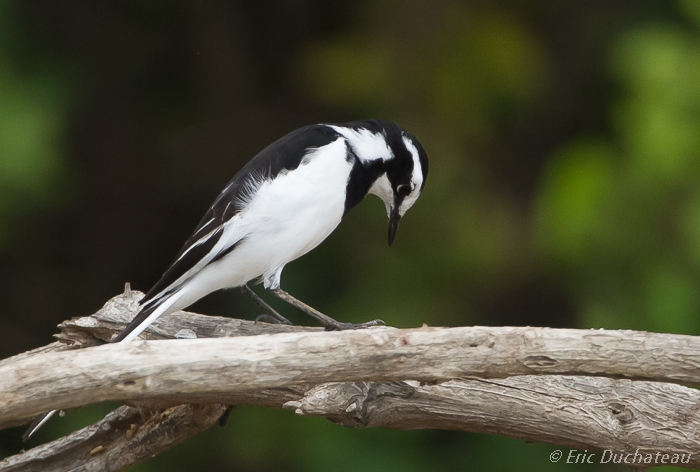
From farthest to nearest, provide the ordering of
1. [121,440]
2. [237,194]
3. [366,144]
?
[366,144], [237,194], [121,440]

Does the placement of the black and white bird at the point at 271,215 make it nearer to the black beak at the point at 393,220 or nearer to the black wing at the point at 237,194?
the black wing at the point at 237,194

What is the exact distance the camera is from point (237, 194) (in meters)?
2.74

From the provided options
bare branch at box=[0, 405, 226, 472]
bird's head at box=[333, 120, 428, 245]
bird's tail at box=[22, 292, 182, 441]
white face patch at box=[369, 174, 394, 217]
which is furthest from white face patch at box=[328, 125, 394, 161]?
bare branch at box=[0, 405, 226, 472]

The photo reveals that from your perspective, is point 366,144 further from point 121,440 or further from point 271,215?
point 121,440

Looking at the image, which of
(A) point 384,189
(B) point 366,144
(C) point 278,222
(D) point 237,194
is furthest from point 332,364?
(A) point 384,189

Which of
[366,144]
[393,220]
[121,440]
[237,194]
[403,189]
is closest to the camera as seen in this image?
[121,440]

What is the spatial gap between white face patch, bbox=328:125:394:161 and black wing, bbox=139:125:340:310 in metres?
0.06

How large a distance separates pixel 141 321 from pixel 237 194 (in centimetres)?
61

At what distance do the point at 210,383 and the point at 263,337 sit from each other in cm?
17

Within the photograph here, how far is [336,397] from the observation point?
6.58ft

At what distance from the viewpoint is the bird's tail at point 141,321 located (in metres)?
2.35

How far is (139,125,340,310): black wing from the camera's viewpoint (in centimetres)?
263

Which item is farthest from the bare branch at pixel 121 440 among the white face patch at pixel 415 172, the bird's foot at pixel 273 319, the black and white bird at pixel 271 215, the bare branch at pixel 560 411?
the white face patch at pixel 415 172

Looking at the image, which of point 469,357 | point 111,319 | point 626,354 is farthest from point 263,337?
point 111,319
